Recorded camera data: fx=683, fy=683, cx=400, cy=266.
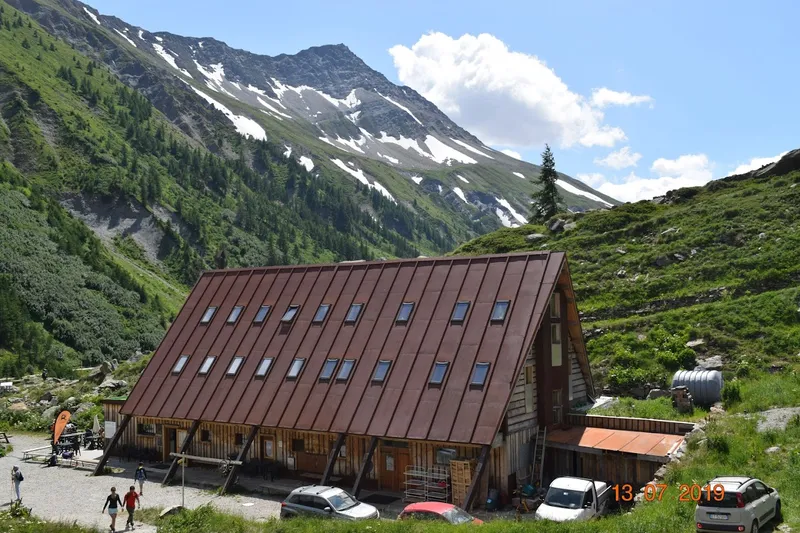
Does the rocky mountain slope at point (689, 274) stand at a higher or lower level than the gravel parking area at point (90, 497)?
higher

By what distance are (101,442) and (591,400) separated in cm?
3096

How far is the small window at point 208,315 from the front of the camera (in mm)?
41000

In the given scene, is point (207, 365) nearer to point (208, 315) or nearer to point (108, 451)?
point (208, 315)

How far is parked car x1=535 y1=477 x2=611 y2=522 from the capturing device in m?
23.5

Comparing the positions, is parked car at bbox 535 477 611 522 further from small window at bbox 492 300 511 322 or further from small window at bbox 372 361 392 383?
small window at bbox 372 361 392 383

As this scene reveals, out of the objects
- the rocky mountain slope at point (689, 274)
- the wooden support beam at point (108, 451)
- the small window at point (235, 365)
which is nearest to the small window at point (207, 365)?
the small window at point (235, 365)

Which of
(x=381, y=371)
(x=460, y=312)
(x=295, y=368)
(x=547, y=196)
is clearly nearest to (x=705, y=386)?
(x=460, y=312)

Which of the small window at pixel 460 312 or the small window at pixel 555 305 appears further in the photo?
the small window at pixel 555 305

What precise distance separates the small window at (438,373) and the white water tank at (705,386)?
13.4 metres

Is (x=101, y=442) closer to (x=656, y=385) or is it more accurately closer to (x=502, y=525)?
(x=502, y=525)

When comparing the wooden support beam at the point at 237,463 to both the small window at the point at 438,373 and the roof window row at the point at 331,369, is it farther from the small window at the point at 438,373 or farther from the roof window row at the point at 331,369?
the small window at the point at 438,373

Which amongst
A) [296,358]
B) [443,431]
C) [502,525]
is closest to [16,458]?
[296,358]

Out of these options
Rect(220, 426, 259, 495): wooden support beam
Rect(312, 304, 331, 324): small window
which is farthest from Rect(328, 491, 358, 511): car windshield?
→ Rect(312, 304, 331, 324): small window

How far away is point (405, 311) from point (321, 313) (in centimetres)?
523
